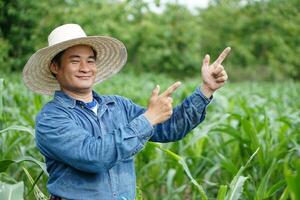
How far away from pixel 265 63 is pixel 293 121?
2823 cm

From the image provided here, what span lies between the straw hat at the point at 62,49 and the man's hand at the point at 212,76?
0.47 m

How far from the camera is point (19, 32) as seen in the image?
13.9m

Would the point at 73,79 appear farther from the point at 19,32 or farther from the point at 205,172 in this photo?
the point at 19,32

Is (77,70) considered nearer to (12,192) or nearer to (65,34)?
(65,34)

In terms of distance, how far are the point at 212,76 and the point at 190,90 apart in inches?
214

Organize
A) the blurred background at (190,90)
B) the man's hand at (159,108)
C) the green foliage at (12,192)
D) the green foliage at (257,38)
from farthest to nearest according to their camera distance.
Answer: the green foliage at (257,38) → the blurred background at (190,90) → the man's hand at (159,108) → the green foliage at (12,192)

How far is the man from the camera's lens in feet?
7.05

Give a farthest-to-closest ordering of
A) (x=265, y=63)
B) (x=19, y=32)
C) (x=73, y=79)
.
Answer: (x=265, y=63) → (x=19, y=32) → (x=73, y=79)

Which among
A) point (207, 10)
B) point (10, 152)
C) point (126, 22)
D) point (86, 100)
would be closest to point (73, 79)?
point (86, 100)

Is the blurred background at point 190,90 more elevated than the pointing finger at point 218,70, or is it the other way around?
the pointing finger at point 218,70

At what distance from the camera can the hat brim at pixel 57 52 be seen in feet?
8.01

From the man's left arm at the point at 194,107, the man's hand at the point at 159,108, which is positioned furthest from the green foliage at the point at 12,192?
the man's left arm at the point at 194,107

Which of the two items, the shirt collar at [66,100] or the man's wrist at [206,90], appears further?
the man's wrist at [206,90]

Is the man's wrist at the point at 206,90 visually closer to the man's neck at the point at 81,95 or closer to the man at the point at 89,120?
the man at the point at 89,120
